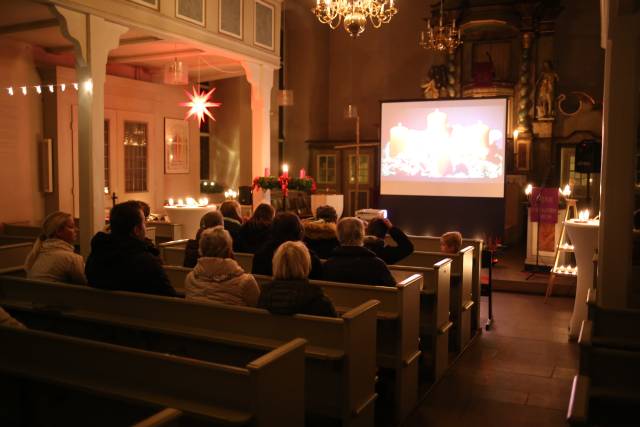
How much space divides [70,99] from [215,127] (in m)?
4.98

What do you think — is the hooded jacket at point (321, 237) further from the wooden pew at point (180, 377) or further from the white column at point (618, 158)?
the wooden pew at point (180, 377)

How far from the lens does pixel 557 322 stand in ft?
20.8

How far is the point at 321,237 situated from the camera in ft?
15.8

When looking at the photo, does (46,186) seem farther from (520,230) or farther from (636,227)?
(520,230)

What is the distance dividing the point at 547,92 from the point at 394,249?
8.35m

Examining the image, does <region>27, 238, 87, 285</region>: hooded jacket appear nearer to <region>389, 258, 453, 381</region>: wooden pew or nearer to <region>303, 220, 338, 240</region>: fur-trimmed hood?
<region>303, 220, 338, 240</region>: fur-trimmed hood

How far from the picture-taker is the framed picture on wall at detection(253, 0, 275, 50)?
8.73 m

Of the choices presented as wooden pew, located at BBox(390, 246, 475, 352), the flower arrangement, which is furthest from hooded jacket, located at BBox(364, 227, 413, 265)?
the flower arrangement

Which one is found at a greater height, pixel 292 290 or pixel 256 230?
pixel 256 230

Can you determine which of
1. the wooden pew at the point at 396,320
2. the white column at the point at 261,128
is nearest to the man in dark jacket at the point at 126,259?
the wooden pew at the point at 396,320

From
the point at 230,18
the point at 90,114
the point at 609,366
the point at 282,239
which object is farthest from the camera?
the point at 230,18

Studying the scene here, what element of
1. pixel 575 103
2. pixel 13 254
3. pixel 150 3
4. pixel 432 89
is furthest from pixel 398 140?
pixel 13 254

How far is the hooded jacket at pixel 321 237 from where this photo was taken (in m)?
4.80

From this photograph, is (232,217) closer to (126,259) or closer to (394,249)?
(394,249)
